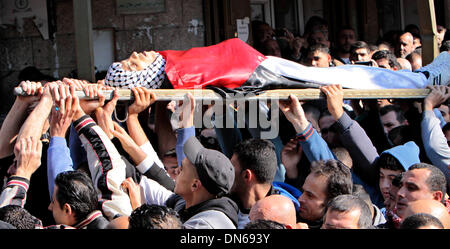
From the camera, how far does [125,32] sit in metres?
6.71

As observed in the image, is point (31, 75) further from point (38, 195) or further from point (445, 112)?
point (445, 112)

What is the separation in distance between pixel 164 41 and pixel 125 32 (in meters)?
0.44

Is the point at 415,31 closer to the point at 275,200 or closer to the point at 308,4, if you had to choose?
the point at 308,4

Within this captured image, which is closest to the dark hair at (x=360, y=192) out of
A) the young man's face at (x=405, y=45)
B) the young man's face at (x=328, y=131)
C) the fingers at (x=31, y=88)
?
the young man's face at (x=328, y=131)

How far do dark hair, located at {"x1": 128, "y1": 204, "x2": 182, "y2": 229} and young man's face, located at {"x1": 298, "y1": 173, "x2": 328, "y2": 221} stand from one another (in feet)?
3.07

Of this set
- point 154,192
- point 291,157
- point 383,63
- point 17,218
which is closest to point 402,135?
point 291,157

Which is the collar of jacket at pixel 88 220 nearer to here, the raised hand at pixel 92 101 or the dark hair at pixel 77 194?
the dark hair at pixel 77 194

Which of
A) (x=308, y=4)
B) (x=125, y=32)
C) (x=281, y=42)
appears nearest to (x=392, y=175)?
(x=281, y=42)

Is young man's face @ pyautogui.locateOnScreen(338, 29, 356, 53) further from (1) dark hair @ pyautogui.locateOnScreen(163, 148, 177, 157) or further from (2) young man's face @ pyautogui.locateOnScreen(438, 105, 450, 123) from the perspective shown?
(1) dark hair @ pyautogui.locateOnScreen(163, 148, 177, 157)

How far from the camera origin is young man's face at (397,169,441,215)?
3074 millimetres

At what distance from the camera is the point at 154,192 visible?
3271 mm

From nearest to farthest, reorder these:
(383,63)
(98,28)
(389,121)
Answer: (389,121), (383,63), (98,28)

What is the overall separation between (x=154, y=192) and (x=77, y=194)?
55 centimetres

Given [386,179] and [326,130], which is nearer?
[386,179]
